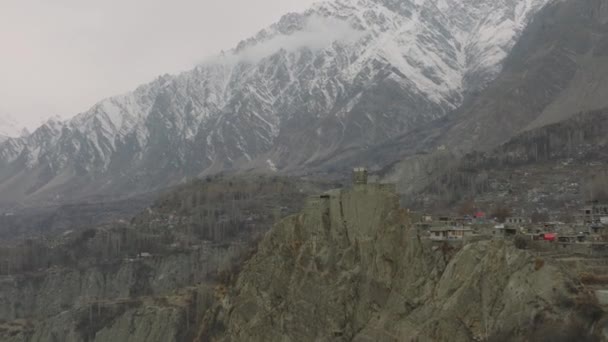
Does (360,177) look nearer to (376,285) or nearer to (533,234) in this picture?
(376,285)

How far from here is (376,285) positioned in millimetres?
90625

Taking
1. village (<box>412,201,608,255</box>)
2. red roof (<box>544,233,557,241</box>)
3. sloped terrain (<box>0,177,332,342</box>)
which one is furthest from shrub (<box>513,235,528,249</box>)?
sloped terrain (<box>0,177,332,342</box>)

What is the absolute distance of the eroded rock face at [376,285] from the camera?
70125 millimetres

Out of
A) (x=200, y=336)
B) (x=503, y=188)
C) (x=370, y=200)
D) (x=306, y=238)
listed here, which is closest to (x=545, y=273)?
(x=370, y=200)

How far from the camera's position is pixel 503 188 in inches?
7584

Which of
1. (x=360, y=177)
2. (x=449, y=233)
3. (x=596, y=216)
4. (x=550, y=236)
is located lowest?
(x=596, y=216)

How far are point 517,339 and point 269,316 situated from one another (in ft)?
129

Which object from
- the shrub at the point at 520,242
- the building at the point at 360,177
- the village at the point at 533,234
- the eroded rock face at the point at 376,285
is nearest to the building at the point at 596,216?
the village at the point at 533,234

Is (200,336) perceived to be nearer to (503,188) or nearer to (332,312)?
(332,312)

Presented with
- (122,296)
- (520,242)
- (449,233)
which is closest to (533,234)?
(520,242)

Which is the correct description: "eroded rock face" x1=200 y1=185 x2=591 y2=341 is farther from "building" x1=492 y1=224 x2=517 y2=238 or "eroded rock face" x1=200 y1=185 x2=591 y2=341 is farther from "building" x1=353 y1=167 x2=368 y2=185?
"building" x1=492 y1=224 x2=517 y2=238

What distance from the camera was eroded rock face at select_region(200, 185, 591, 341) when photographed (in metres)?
70.1

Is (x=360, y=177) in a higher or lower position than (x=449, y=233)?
higher

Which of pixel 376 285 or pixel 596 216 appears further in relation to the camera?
pixel 596 216
